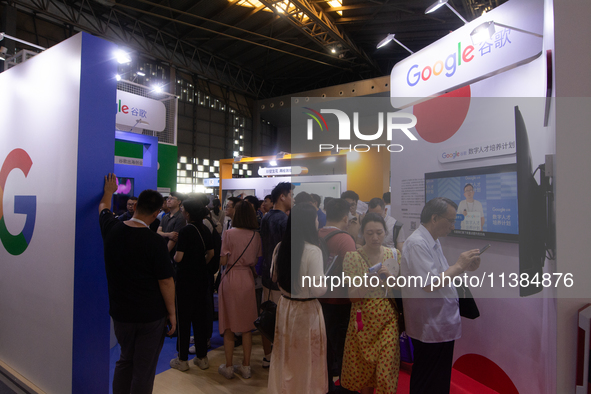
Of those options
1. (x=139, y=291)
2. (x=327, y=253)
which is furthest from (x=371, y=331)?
(x=139, y=291)

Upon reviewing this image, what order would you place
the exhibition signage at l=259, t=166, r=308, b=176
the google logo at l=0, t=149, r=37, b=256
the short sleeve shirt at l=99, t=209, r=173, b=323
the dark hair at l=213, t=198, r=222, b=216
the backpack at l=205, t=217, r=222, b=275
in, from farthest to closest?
the exhibition signage at l=259, t=166, r=308, b=176, the dark hair at l=213, t=198, r=222, b=216, the backpack at l=205, t=217, r=222, b=275, the google logo at l=0, t=149, r=37, b=256, the short sleeve shirt at l=99, t=209, r=173, b=323

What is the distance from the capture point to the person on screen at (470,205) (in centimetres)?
224

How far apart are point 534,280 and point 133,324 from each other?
2024mm

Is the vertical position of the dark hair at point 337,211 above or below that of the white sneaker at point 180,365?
above

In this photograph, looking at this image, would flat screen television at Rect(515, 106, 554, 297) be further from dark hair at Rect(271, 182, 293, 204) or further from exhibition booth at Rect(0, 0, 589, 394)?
dark hair at Rect(271, 182, 293, 204)

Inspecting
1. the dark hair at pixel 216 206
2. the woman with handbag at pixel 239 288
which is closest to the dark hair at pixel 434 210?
the woman with handbag at pixel 239 288

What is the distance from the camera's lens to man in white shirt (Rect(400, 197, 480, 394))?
1.79 metres

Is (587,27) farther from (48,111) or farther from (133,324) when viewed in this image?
(48,111)

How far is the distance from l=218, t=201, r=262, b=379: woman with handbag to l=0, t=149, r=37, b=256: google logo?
144cm

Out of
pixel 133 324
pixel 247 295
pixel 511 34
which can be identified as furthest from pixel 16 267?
pixel 511 34

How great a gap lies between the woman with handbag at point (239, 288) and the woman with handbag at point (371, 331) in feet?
3.38

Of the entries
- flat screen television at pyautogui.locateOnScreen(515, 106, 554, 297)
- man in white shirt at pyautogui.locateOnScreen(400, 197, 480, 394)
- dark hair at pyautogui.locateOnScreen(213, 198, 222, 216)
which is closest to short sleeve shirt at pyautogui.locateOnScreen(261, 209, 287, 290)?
man in white shirt at pyautogui.locateOnScreen(400, 197, 480, 394)

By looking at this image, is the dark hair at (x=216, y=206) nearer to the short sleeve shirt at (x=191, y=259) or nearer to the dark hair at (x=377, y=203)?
the short sleeve shirt at (x=191, y=259)

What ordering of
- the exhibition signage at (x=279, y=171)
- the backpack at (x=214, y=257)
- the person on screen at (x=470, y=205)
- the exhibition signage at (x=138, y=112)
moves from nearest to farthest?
the person on screen at (x=470, y=205) → the backpack at (x=214, y=257) → the exhibition signage at (x=138, y=112) → the exhibition signage at (x=279, y=171)
